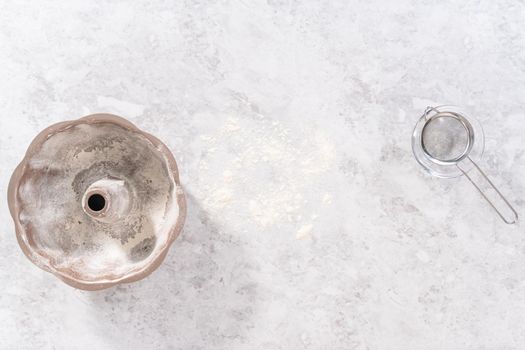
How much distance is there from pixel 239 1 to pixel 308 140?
0.30 meters

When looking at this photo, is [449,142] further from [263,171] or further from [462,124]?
[263,171]

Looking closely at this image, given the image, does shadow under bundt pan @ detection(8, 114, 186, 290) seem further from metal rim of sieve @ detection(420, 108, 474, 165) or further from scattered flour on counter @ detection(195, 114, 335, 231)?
metal rim of sieve @ detection(420, 108, 474, 165)

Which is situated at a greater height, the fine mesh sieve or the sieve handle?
the fine mesh sieve

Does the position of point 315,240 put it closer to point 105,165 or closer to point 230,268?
point 230,268

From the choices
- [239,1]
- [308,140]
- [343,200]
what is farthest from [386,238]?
[239,1]

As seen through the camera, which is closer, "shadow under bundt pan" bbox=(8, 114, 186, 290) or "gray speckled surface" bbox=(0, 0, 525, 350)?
"shadow under bundt pan" bbox=(8, 114, 186, 290)

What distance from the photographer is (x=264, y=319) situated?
1.11 metres

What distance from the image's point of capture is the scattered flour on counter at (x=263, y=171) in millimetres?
1109

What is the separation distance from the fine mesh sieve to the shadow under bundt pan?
50 centimetres

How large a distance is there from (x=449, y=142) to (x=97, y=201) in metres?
0.67

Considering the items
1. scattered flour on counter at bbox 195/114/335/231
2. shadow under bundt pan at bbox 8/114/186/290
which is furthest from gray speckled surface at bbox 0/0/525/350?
shadow under bundt pan at bbox 8/114/186/290

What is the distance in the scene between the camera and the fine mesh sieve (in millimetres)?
1104

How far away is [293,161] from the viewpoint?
1.12m

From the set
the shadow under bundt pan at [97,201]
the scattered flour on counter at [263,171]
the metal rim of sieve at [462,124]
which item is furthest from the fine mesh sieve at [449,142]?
the shadow under bundt pan at [97,201]
